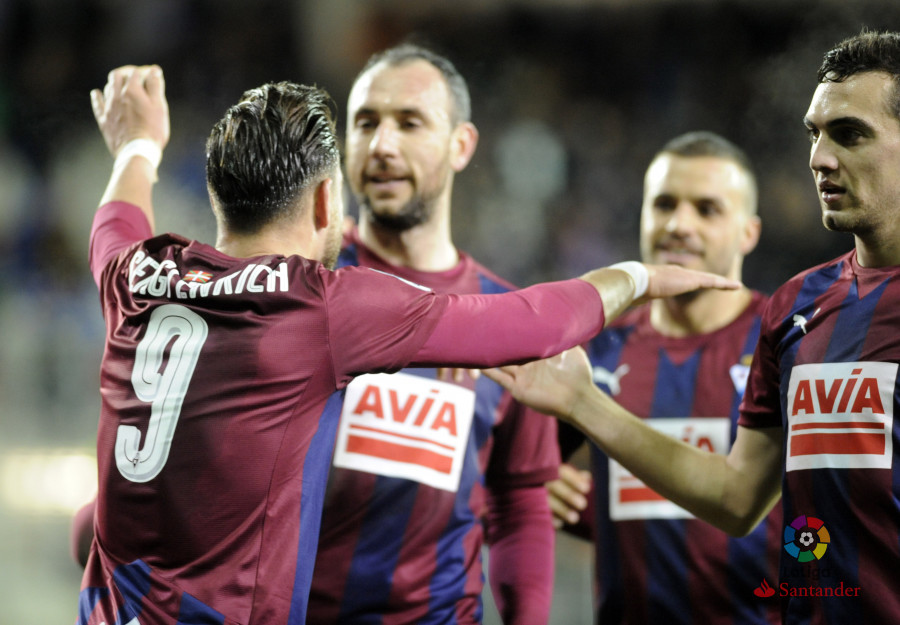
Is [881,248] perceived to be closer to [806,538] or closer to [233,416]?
[806,538]

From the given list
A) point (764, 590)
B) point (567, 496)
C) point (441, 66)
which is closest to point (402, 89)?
point (441, 66)

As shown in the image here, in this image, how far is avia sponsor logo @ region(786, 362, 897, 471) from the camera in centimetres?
189

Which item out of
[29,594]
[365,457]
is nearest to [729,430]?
[365,457]

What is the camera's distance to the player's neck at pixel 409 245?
113 inches

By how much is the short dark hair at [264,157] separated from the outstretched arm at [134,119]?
548 millimetres

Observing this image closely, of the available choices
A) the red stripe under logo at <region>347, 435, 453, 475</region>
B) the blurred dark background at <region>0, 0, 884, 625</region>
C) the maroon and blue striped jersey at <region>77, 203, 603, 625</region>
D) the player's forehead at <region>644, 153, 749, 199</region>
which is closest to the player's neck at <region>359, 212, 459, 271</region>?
the red stripe under logo at <region>347, 435, 453, 475</region>

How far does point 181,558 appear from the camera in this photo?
169cm

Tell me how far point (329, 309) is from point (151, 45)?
6489 mm

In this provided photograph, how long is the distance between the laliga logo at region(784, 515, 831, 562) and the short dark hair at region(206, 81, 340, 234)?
49.7 inches

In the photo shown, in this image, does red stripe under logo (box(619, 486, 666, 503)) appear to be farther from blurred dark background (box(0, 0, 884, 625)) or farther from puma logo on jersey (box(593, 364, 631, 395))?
blurred dark background (box(0, 0, 884, 625))

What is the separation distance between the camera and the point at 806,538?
6.52 ft

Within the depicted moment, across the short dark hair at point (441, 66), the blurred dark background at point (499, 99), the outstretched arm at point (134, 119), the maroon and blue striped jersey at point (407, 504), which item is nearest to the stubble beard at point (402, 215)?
the short dark hair at point (441, 66)

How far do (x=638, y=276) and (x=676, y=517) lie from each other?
1.11 m

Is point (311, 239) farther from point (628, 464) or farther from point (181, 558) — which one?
point (628, 464)
